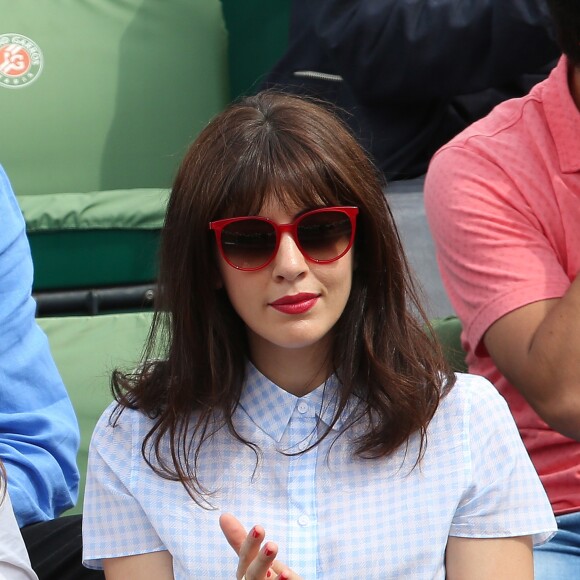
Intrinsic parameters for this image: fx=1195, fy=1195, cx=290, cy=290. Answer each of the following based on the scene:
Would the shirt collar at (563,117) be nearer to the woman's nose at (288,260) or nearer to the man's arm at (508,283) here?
the man's arm at (508,283)

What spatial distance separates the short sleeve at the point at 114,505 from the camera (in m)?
1.48

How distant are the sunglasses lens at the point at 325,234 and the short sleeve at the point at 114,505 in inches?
13.0

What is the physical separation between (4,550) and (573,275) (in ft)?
3.05

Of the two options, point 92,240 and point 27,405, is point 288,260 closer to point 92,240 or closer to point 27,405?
point 27,405

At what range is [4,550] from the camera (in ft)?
4.70

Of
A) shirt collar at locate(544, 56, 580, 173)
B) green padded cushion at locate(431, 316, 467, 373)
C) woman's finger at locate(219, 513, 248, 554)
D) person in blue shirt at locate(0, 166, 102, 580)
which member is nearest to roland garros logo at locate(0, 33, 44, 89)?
person in blue shirt at locate(0, 166, 102, 580)

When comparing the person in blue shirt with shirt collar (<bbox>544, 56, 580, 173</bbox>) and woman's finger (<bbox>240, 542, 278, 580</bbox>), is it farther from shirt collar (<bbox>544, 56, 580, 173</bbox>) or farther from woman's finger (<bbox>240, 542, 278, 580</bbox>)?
shirt collar (<bbox>544, 56, 580, 173</bbox>)

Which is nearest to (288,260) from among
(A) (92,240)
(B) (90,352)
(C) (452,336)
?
(C) (452,336)

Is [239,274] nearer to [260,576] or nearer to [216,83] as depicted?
[260,576]

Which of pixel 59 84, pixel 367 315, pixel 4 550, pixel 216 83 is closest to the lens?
pixel 4 550

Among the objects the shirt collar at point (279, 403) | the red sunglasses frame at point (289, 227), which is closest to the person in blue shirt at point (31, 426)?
the shirt collar at point (279, 403)

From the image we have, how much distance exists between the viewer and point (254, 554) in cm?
124

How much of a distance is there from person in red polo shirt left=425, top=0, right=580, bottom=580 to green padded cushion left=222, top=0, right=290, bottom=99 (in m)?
1.60

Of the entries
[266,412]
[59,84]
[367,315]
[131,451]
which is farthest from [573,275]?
[59,84]
